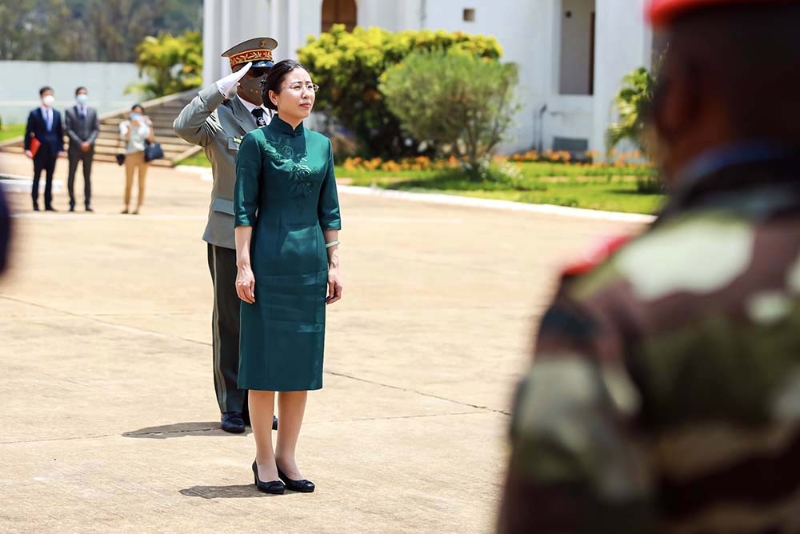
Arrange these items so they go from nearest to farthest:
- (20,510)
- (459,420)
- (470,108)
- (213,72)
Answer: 1. (20,510)
2. (459,420)
3. (470,108)
4. (213,72)

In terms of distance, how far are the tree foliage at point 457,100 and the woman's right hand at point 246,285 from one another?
21103 mm

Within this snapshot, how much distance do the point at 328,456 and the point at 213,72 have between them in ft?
114

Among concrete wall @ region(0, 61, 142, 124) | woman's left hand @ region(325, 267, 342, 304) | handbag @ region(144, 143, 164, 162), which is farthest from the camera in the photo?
concrete wall @ region(0, 61, 142, 124)

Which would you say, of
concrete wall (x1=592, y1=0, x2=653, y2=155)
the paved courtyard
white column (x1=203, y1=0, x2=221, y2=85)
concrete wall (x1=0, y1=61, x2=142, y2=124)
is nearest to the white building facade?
concrete wall (x1=592, y1=0, x2=653, y2=155)

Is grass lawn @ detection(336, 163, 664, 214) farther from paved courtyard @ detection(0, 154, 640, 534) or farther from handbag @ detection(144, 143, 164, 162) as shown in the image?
paved courtyard @ detection(0, 154, 640, 534)

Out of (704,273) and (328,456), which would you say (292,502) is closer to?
(328,456)

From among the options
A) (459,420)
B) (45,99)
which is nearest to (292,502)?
(459,420)

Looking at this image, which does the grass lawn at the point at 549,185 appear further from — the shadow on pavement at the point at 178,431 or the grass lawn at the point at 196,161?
the shadow on pavement at the point at 178,431

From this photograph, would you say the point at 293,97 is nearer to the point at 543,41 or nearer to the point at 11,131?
the point at 543,41

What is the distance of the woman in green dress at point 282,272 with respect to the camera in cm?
586

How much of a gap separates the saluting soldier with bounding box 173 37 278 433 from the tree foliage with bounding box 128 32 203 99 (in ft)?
123

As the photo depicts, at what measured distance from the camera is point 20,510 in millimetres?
5484

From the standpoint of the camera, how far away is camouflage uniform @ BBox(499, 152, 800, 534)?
1.36 metres

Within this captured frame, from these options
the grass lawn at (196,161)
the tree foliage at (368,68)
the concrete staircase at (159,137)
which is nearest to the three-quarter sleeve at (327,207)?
the tree foliage at (368,68)
